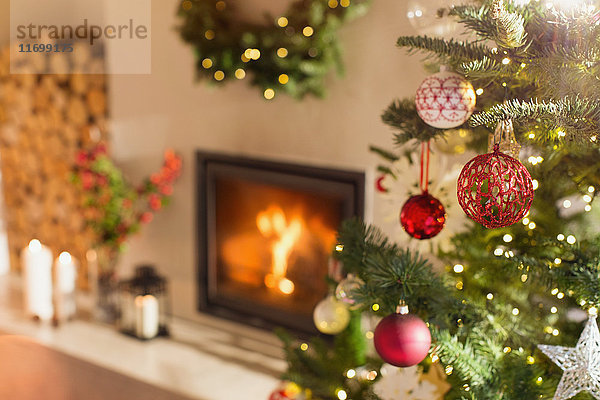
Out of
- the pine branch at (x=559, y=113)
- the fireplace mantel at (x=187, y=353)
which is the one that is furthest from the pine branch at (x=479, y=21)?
the fireplace mantel at (x=187, y=353)

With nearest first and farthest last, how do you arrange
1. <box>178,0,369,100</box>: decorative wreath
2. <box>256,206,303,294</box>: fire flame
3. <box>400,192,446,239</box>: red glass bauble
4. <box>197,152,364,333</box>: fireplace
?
<box>400,192,446,239</box>: red glass bauble, <box>178,0,369,100</box>: decorative wreath, <box>197,152,364,333</box>: fireplace, <box>256,206,303,294</box>: fire flame

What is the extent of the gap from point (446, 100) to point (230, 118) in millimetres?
1352

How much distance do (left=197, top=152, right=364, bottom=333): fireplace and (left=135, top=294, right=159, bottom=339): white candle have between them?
0.18 m

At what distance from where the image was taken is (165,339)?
2404mm

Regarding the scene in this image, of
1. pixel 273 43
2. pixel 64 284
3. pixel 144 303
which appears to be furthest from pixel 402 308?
pixel 64 284

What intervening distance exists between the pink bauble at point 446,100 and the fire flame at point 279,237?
3.86 ft

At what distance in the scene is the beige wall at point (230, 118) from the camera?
186 cm

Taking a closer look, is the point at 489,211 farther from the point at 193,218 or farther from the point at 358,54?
the point at 193,218

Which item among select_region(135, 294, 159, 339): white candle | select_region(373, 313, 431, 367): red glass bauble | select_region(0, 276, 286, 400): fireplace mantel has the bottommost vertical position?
select_region(0, 276, 286, 400): fireplace mantel

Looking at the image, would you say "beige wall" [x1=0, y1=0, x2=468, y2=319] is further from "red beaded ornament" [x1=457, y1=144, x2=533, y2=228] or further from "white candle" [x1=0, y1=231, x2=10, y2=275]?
"white candle" [x1=0, y1=231, x2=10, y2=275]

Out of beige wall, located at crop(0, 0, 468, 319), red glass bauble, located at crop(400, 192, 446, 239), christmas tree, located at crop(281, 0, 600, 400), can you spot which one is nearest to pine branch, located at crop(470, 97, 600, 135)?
christmas tree, located at crop(281, 0, 600, 400)

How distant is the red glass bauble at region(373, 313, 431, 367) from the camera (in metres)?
0.95

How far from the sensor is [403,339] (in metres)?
0.95

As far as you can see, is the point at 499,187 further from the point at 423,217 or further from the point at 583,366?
the point at 583,366
